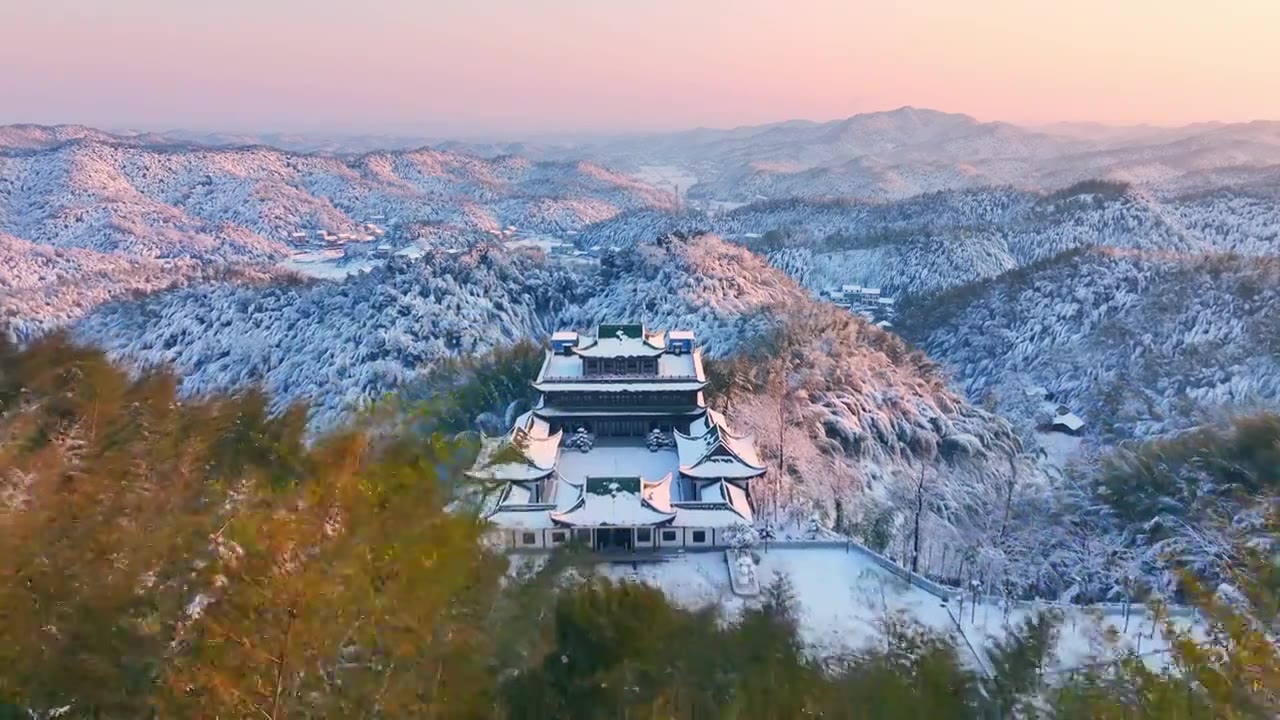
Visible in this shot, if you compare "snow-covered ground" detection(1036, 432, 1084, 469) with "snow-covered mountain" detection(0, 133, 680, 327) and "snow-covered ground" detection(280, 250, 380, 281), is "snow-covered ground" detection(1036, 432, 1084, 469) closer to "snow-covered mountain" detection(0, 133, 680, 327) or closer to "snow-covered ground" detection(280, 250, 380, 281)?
"snow-covered ground" detection(280, 250, 380, 281)

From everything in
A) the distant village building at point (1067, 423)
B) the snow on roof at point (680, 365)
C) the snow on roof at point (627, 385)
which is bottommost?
the distant village building at point (1067, 423)

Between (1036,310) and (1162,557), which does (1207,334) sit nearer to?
A: (1036,310)

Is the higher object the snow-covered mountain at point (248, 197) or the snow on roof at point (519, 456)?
the snow-covered mountain at point (248, 197)

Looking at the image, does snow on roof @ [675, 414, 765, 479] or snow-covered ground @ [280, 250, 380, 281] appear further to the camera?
snow-covered ground @ [280, 250, 380, 281]

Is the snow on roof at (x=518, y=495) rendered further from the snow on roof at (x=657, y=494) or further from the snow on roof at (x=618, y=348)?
the snow on roof at (x=618, y=348)

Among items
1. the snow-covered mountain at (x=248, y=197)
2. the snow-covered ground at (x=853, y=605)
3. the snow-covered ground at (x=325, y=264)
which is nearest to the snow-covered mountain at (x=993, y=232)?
the snow-covered ground at (x=325, y=264)

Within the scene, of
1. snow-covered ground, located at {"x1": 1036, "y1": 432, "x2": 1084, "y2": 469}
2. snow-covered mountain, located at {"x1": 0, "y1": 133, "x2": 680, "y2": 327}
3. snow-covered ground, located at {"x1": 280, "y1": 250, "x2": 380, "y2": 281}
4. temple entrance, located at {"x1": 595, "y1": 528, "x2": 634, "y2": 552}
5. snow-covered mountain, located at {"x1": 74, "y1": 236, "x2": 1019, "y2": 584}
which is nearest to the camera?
temple entrance, located at {"x1": 595, "y1": 528, "x2": 634, "y2": 552}

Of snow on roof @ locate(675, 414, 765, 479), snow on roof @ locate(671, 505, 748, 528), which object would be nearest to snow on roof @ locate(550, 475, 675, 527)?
snow on roof @ locate(671, 505, 748, 528)
